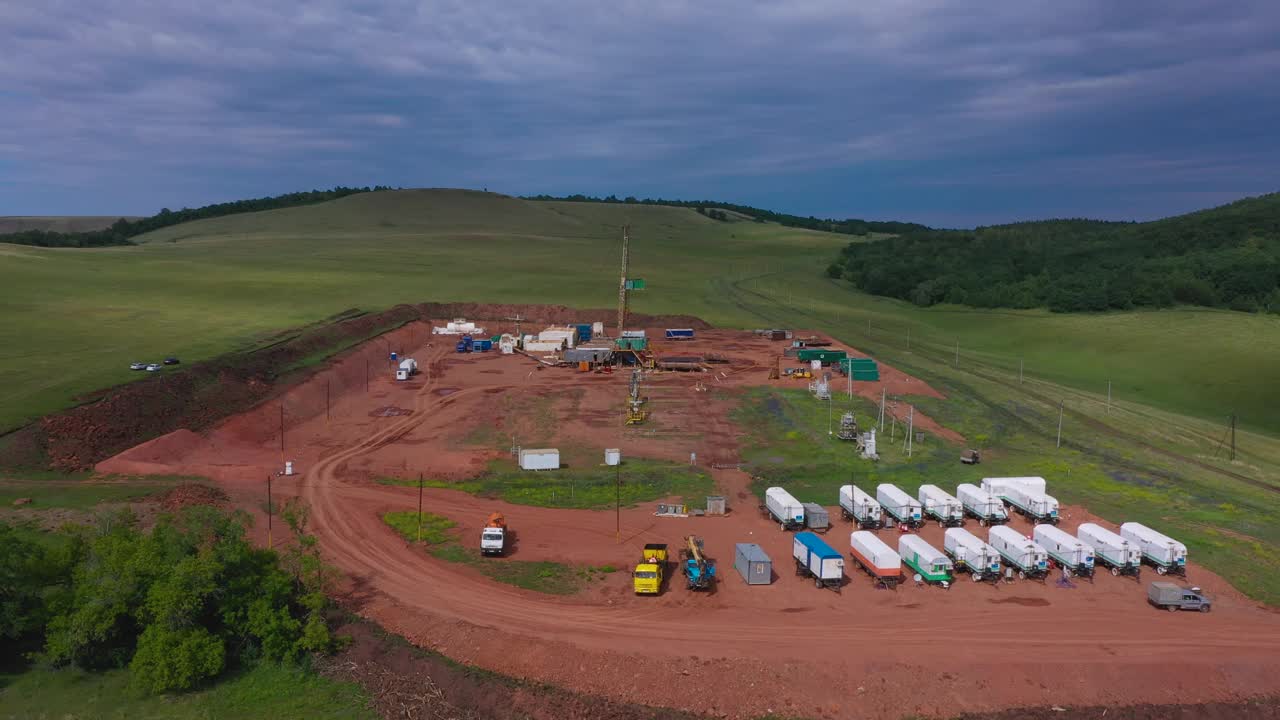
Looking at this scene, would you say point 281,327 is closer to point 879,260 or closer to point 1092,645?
point 1092,645

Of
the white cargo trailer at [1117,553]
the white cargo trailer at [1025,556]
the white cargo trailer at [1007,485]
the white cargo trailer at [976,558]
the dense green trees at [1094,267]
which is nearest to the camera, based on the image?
the white cargo trailer at [976,558]

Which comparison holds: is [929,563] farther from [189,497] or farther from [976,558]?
[189,497]

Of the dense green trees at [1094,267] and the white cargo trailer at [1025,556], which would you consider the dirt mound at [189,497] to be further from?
the dense green trees at [1094,267]

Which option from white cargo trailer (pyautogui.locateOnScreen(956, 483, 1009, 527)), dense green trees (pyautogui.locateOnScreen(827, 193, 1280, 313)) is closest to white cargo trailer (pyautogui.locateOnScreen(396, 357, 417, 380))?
white cargo trailer (pyautogui.locateOnScreen(956, 483, 1009, 527))

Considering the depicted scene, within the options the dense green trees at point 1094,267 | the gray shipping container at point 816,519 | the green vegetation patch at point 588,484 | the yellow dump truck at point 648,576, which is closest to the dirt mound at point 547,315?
the dense green trees at point 1094,267

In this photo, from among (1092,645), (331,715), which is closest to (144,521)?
(331,715)

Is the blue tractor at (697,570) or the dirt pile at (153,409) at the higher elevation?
the dirt pile at (153,409)

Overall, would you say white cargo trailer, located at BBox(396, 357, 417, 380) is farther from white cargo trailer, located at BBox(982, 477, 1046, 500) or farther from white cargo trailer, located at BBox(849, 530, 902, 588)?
white cargo trailer, located at BBox(982, 477, 1046, 500)
